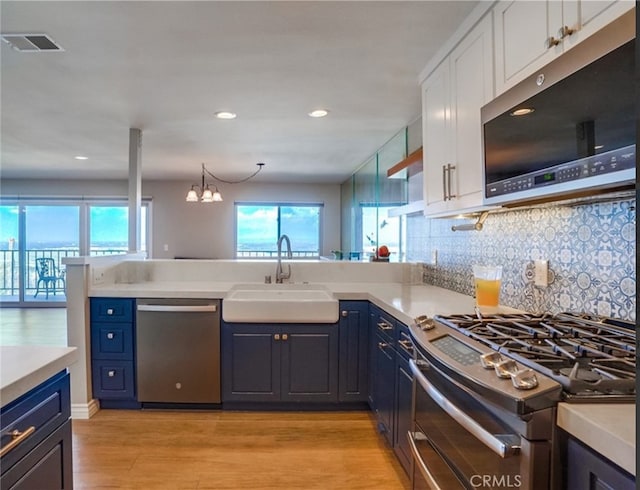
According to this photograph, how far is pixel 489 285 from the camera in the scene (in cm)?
199

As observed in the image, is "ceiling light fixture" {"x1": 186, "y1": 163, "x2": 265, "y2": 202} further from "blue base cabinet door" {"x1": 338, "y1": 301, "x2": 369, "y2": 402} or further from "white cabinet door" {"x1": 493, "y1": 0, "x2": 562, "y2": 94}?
"white cabinet door" {"x1": 493, "y1": 0, "x2": 562, "y2": 94}

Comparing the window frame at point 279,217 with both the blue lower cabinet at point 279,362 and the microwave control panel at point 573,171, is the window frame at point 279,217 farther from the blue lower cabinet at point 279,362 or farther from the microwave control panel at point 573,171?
the microwave control panel at point 573,171

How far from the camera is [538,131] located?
1320 mm

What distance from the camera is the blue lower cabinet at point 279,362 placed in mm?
2789

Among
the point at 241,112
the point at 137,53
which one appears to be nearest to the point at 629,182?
the point at 137,53

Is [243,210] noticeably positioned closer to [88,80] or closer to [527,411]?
[88,80]

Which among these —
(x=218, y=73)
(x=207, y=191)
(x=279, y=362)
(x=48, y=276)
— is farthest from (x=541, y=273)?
(x=48, y=276)

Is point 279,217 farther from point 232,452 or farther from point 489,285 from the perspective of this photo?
point 489,285

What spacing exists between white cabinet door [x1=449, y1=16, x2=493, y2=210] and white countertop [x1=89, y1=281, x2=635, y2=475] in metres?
0.58

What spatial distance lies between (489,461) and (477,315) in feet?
2.52

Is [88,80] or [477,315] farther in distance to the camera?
[88,80]

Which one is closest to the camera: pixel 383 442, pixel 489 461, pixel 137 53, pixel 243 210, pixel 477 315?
pixel 489 461

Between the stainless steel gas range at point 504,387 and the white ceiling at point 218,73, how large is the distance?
57.1 inches

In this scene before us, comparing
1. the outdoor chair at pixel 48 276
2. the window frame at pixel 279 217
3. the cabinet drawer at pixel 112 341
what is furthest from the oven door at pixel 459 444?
the outdoor chair at pixel 48 276
